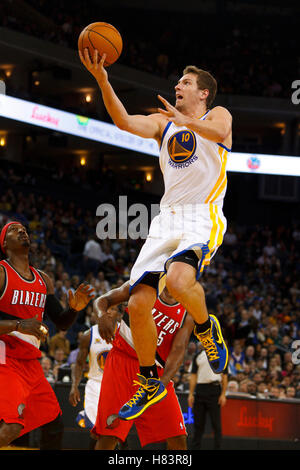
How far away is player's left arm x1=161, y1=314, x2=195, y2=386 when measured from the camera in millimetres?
5469

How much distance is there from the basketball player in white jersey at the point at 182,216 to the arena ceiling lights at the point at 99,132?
1430 cm

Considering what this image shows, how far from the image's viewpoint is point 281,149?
2934 centimetres

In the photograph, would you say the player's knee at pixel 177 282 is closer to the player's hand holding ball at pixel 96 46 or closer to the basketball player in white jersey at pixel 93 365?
the player's hand holding ball at pixel 96 46

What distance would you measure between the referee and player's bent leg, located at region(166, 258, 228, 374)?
5.40 meters

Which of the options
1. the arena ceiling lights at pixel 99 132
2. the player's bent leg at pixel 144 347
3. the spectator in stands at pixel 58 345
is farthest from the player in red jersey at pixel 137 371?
the arena ceiling lights at pixel 99 132

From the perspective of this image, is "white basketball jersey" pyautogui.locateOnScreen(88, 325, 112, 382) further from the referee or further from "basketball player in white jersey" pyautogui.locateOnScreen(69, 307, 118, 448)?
the referee

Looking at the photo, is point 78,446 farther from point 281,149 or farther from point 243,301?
point 281,149

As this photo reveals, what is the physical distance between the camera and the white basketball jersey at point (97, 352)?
781cm

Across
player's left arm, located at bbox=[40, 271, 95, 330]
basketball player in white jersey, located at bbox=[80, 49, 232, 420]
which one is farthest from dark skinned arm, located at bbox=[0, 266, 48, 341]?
basketball player in white jersey, located at bbox=[80, 49, 232, 420]

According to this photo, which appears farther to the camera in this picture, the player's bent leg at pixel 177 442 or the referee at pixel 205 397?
the referee at pixel 205 397

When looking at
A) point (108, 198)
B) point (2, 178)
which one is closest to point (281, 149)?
point (108, 198)

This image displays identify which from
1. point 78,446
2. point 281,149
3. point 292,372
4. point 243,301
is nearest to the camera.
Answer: point 78,446

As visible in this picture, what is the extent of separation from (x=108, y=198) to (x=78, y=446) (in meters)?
14.6

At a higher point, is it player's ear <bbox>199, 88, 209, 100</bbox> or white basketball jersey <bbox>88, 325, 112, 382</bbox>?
player's ear <bbox>199, 88, 209, 100</bbox>
